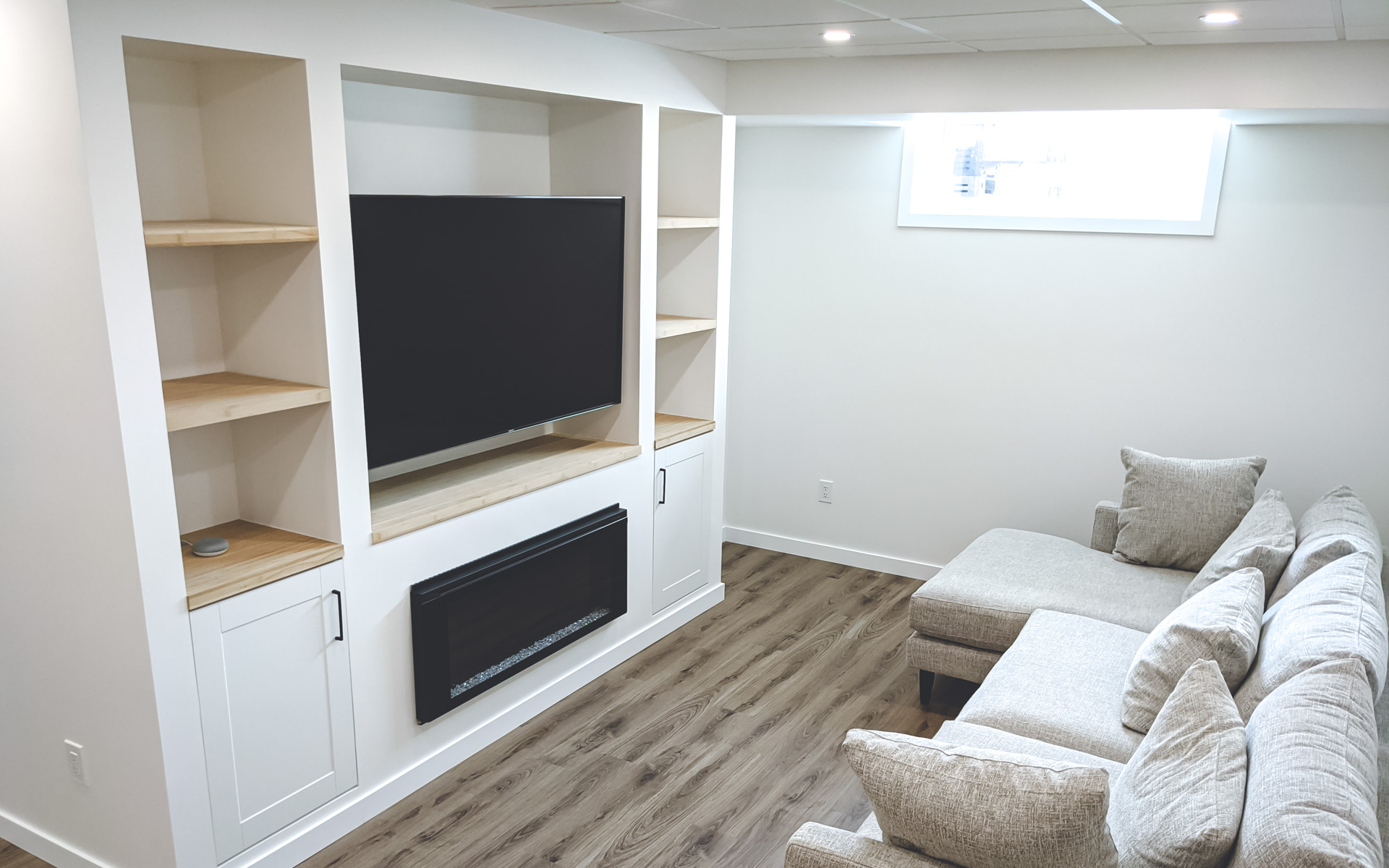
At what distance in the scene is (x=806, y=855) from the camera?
5.87ft

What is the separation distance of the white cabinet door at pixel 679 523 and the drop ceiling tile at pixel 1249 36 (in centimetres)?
223

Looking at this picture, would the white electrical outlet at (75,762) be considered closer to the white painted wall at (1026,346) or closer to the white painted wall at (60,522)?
the white painted wall at (60,522)

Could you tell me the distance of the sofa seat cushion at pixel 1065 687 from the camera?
2.52m

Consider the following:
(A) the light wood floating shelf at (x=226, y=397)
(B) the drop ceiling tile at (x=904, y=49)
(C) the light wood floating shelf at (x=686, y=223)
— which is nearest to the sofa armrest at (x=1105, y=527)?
(B) the drop ceiling tile at (x=904, y=49)

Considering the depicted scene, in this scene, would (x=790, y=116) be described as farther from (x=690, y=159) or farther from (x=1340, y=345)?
(x=1340, y=345)

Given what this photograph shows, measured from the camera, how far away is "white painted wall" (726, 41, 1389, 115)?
315 centimetres

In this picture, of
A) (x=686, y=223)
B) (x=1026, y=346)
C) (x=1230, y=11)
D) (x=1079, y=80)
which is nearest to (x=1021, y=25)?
(x=1230, y=11)

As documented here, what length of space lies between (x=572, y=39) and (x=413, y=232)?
2.97 feet

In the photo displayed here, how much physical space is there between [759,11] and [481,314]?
120 centimetres

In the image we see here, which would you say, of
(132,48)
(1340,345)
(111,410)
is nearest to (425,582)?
(111,410)

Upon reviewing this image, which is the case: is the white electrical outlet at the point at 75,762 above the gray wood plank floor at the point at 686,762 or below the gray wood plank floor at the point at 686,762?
above

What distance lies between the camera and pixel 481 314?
10.0 feet

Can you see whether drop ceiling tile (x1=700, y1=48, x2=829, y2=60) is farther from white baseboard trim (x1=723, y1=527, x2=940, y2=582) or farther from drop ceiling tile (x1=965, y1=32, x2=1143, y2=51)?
white baseboard trim (x1=723, y1=527, x2=940, y2=582)

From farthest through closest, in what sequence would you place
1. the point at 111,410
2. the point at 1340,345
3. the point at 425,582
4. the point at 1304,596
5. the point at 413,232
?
1. the point at 1340,345
2. the point at 425,582
3. the point at 413,232
4. the point at 1304,596
5. the point at 111,410
